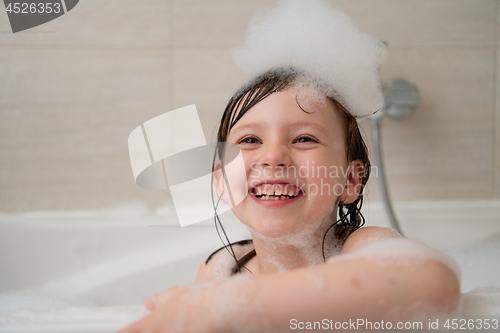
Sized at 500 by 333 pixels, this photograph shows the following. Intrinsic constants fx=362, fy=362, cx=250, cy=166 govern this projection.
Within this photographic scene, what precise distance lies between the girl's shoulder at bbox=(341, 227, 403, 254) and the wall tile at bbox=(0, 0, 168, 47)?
0.76 m

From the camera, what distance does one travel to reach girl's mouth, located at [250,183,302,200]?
0.59m

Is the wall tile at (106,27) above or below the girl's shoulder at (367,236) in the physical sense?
above

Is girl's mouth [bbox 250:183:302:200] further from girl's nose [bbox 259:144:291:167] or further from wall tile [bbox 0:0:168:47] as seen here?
wall tile [bbox 0:0:168:47]

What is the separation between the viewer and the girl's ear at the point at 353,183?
0.69 metres

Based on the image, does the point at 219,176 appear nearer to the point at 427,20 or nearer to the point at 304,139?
the point at 304,139

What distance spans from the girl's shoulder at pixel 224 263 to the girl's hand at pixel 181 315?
1.32 feet

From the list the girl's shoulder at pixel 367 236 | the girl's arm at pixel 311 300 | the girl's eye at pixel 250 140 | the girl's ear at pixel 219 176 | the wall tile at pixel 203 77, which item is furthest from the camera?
the wall tile at pixel 203 77

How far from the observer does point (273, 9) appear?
85 cm

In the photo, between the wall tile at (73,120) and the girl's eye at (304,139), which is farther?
the wall tile at (73,120)

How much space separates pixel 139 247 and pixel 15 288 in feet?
1.00

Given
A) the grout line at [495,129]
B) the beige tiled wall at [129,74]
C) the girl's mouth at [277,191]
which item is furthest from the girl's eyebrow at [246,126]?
the grout line at [495,129]

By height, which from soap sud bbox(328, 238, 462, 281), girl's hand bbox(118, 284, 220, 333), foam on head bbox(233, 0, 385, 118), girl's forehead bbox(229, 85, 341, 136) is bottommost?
soap sud bbox(328, 238, 462, 281)

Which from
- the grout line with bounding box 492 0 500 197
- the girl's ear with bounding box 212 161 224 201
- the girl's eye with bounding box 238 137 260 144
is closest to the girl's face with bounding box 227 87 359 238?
the girl's eye with bounding box 238 137 260 144

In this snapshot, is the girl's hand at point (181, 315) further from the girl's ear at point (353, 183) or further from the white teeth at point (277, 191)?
the girl's ear at point (353, 183)
